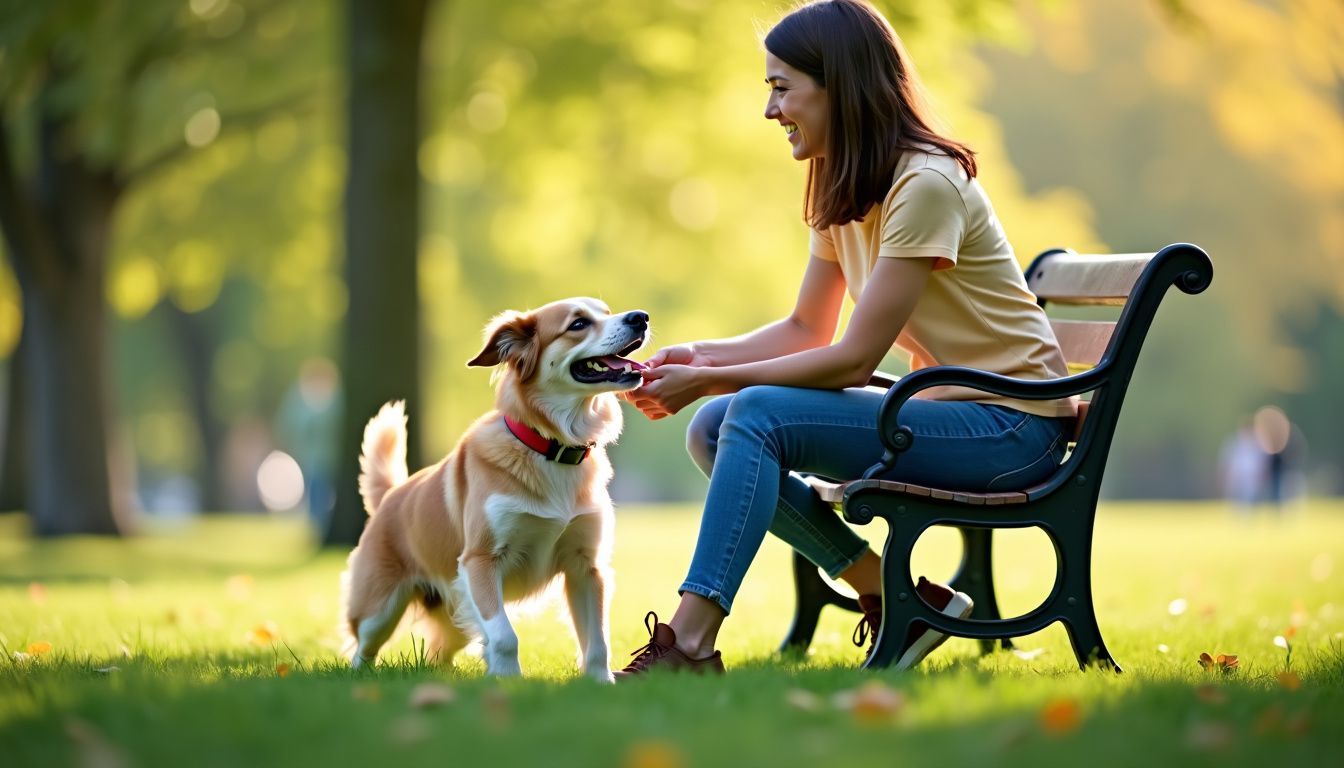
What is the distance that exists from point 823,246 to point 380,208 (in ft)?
21.0

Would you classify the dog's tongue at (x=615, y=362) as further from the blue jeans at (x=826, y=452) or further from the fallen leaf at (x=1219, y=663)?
the fallen leaf at (x=1219, y=663)

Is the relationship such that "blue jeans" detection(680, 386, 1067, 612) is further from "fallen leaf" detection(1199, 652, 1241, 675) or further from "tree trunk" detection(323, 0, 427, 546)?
"tree trunk" detection(323, 0, 427, 546)

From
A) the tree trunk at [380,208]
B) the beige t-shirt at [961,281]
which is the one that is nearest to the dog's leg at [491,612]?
the beige t-shirt at [961,281]

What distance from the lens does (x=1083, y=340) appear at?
450 cm

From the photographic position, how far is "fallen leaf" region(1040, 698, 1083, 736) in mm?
2787

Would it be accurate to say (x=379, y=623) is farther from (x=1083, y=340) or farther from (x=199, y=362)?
(x=199, y=362)

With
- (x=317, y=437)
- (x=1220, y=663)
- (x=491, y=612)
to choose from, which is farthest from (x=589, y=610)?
(x=317, y=437)

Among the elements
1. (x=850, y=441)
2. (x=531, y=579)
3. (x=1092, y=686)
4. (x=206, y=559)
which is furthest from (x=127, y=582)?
(x=1092, y=686)

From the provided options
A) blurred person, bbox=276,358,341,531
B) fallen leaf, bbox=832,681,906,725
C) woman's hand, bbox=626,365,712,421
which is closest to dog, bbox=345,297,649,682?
woman's hand, bbox=626,365,712,421

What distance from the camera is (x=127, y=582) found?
30.0 feet

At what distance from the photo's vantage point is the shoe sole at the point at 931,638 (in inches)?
153

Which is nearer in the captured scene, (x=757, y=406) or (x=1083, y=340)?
(x=757, y=406)

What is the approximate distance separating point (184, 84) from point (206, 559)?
14.9 feet

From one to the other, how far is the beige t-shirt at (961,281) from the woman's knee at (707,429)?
1.71ft
